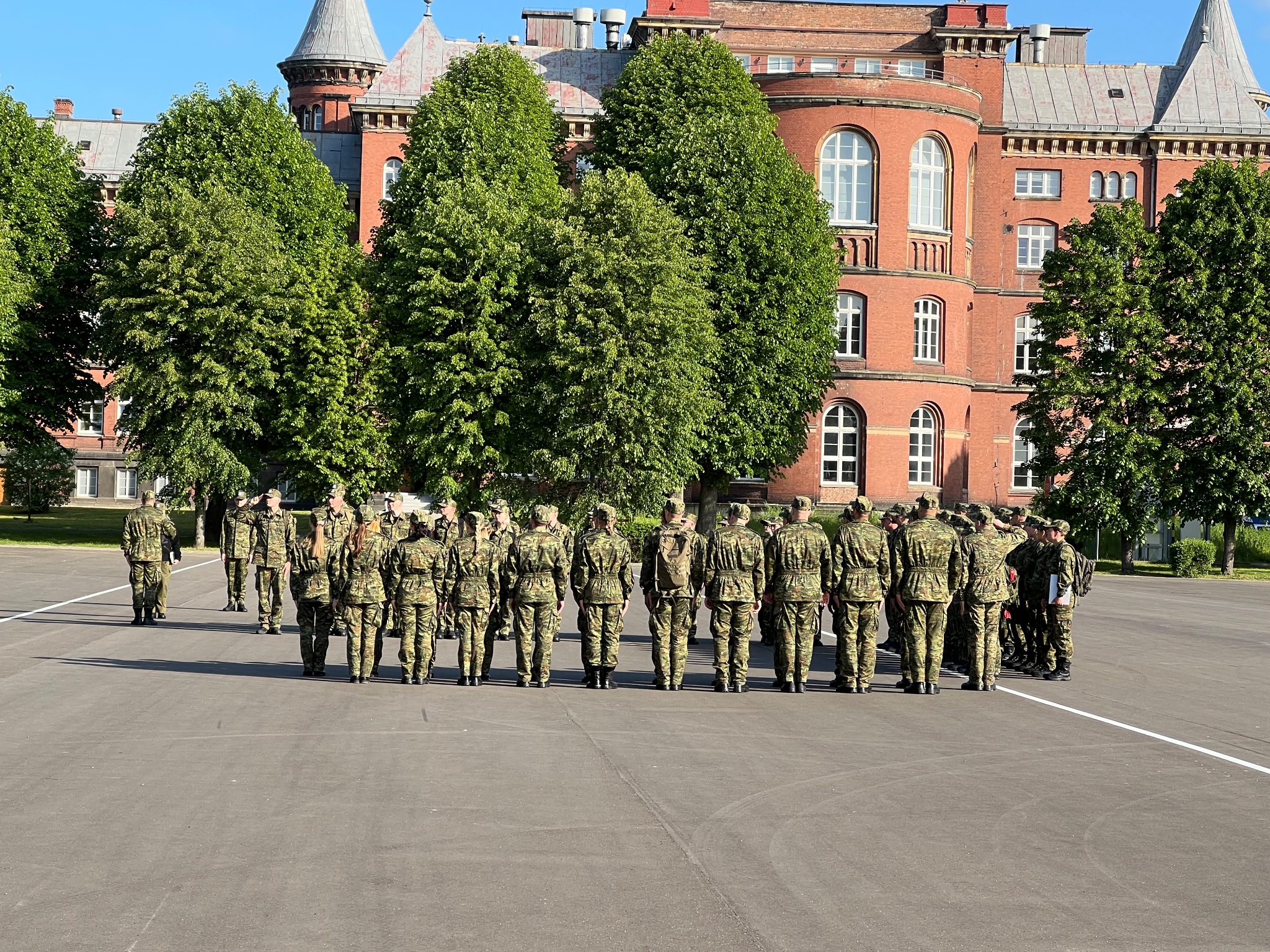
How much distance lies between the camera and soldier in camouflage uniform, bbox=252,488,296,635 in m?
20.4

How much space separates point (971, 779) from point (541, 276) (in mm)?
32008

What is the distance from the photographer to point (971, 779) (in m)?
10.3

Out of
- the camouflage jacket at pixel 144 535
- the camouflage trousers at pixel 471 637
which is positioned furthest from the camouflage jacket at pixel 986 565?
the camouflage jacket at pixel 144 535

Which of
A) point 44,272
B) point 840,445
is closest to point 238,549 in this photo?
point 44,272

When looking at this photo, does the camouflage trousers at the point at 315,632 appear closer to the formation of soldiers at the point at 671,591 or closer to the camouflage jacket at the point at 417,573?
the formation of soldiers at the point at 671,591

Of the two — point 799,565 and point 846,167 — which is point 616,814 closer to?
point 799,565

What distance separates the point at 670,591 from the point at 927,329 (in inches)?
1628

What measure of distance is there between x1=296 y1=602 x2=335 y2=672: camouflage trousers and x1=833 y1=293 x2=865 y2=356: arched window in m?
39.7

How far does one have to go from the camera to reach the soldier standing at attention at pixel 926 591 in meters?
15.2

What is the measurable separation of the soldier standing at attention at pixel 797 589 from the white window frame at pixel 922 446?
128 ft

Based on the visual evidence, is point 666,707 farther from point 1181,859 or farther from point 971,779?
point 1181,859

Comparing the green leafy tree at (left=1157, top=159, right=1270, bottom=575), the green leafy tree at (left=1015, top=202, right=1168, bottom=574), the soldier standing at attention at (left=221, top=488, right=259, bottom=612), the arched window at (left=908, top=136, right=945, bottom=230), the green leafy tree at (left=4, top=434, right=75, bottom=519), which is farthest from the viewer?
the green leafy tree at (left=4, top=434, right=75, bottom=519)

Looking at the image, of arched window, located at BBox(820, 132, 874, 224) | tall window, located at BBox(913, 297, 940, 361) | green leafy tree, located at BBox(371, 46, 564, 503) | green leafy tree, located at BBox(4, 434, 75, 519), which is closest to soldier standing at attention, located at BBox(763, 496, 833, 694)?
green leafy tree, located at BBox(371, 46, 564, 503)

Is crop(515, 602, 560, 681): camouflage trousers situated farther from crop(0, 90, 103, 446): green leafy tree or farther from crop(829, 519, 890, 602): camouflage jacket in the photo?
crop(0, 90, 103, 446): green leafy tree
